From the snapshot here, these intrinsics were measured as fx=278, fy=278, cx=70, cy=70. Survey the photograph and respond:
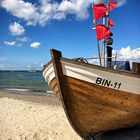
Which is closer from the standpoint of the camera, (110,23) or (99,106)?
(99,106)

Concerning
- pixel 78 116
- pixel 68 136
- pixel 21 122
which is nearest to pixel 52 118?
pixel 21 122

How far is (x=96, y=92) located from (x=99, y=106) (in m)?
0.39

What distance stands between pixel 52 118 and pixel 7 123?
1559 mm

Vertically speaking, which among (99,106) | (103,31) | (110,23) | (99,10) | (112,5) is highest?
(112,5)

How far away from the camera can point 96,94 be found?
20.1 ft

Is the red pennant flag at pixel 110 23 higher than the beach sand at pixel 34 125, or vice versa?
the red pennant flag at pixel 110 23

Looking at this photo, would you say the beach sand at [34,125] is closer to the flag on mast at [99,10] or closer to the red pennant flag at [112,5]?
the flag on mast at [99,10]

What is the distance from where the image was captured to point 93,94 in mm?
6137

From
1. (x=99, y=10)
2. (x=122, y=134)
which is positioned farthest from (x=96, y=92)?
(x=99, y=10)

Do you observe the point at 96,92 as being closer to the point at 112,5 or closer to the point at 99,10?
the point at 99,10

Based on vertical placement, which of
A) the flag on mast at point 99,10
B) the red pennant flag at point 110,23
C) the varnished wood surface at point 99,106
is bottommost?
the varnished wood surface at point 99,106

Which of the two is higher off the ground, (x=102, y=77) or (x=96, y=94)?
(x=102, y=77)

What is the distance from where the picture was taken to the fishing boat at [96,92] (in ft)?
19.5

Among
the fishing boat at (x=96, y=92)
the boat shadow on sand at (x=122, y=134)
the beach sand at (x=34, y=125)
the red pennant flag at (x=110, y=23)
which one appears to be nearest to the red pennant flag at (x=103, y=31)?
the red pennant flag at (x=110, y=23)
